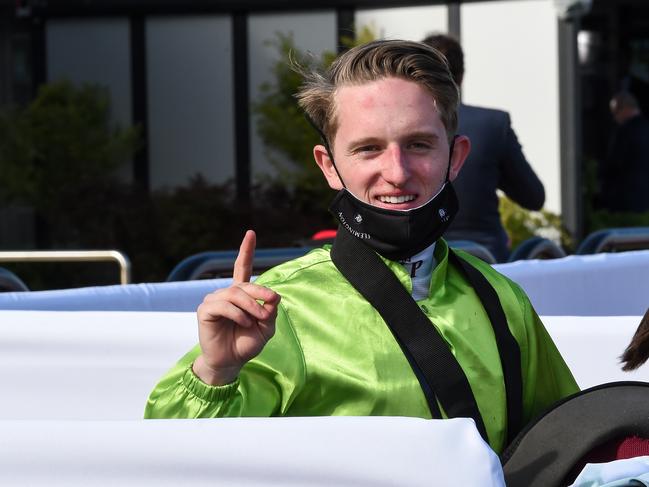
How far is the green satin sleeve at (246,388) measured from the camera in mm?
2016

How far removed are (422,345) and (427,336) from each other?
2cm

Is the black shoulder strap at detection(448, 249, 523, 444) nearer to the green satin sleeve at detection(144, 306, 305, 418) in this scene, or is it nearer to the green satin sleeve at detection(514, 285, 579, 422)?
the green satin sleeve at detection(514, 285, 579, 422)

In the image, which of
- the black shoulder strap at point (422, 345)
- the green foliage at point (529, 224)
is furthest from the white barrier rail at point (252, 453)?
the green foliage at point (529, 224)

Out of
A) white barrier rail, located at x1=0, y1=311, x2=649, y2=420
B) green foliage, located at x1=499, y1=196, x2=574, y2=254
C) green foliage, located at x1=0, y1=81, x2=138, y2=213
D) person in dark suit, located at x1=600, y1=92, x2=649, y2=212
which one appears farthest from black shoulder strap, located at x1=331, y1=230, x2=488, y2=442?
green foliage, located at x1=0, y1=81, x2=138, y2=213

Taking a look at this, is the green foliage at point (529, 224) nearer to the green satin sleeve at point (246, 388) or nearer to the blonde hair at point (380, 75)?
the blonde hair at point (380, 75)

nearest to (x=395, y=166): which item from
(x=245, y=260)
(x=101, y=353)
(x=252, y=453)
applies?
(x=245, y=260)

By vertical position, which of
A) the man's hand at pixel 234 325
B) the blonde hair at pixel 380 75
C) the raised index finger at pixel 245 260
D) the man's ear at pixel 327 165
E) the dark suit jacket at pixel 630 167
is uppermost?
the blonde hair at pixel 380 75

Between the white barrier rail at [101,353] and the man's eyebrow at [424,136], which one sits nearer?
the man's eyebrow at [424,136]

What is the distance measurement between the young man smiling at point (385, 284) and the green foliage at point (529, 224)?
860 cm

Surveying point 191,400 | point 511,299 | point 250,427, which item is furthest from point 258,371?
point 511,299

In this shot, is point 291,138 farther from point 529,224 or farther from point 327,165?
point 327,165

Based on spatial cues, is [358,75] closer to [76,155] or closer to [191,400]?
[191,400]

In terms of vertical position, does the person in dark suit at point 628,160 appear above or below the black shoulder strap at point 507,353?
below

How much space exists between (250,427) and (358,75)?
839mm
